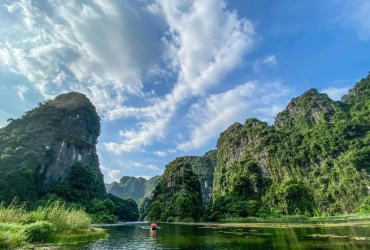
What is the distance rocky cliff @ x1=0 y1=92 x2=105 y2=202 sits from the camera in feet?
239

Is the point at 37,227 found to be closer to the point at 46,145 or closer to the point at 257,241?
the point at 257,241

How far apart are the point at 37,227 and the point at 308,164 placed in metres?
99.0

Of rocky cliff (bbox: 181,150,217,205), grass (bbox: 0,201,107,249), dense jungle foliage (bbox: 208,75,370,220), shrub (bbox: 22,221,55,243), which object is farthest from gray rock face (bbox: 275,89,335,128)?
shrub (bbox: 22,221,55,243)

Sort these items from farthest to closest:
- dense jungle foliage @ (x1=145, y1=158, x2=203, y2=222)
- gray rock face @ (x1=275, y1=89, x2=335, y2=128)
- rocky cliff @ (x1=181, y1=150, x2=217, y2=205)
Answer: rocky cliff @ (x1=181, y1=150, x2=217, y2=205) < gray rock face @ (x1=275, y1=89, x2=335, y2=128) < dense jungle foliage @ (x1=145, y1=158, x2=203, y2=222)

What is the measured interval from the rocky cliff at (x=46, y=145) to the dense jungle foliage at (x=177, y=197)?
103ft

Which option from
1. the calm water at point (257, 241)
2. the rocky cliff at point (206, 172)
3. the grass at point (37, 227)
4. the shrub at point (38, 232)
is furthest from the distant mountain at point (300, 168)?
the shrub at point (38, 232)

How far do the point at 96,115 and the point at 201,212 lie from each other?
9160cm

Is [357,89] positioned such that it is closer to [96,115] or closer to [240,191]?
[240,191]

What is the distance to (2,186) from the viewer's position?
68250mm

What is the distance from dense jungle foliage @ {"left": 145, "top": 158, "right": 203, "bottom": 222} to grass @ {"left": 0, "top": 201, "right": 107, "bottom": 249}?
206 ft

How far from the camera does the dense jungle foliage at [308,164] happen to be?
2889 inches

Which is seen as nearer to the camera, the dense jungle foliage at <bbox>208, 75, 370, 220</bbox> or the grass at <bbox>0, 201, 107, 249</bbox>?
the grass at <bbox>0, 201, 107, 249</bbox>

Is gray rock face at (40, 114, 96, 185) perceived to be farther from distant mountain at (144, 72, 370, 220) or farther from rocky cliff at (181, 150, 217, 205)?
rocky cliff at (181, 150, 217, 205)

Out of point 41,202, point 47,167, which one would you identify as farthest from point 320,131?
point 47,167
